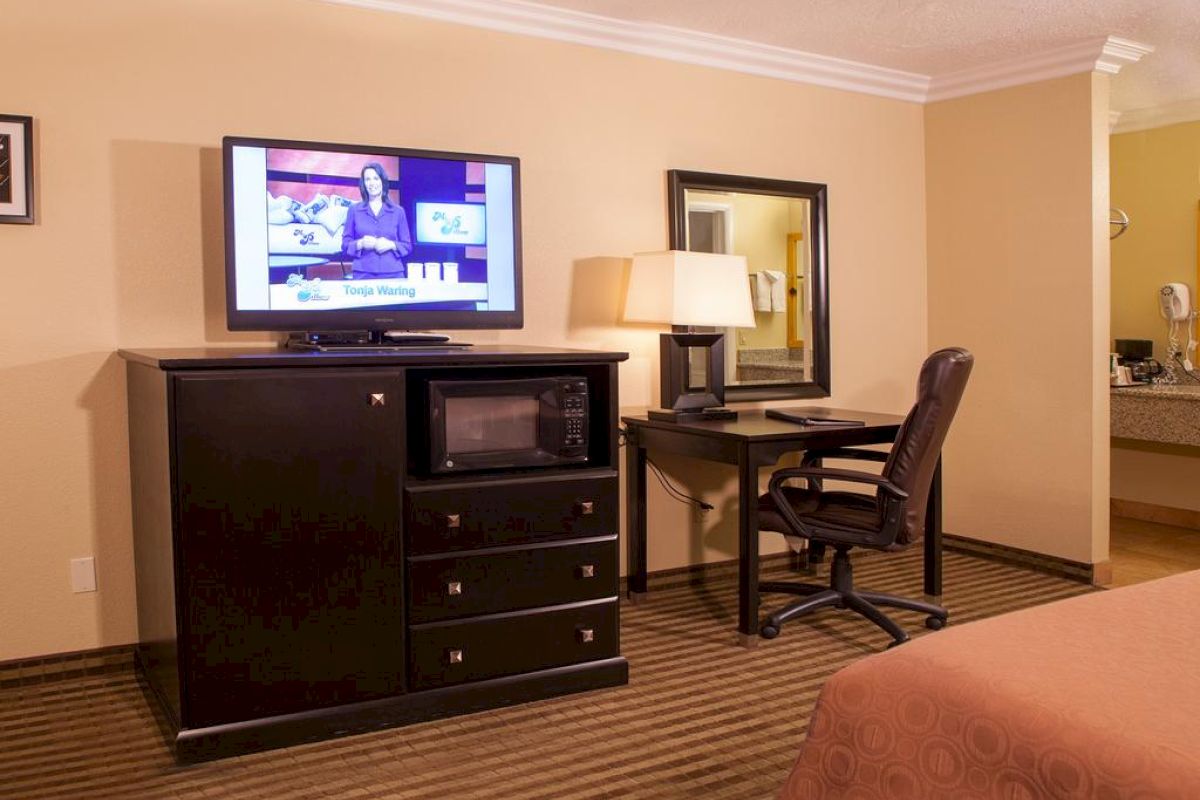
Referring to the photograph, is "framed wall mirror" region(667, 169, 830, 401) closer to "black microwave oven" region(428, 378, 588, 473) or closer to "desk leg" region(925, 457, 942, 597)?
"desk leg" region(925, 457, 942, 597)

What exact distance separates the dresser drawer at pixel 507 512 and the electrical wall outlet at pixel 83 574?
1111 mm

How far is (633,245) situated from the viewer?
4.13 metres

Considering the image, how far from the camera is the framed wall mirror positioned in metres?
4.27

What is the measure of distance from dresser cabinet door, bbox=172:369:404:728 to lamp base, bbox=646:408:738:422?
1.25 meters

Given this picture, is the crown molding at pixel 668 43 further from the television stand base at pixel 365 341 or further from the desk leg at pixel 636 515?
the desk leg at pixel 636 515

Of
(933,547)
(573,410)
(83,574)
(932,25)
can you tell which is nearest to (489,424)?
(573,410)

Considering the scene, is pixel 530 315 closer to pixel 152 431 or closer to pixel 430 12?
pixel 430 12

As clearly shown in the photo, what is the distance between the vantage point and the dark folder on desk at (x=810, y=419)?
12.1ft

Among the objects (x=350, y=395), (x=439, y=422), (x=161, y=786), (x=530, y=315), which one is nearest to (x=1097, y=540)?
(x=530, y=315)

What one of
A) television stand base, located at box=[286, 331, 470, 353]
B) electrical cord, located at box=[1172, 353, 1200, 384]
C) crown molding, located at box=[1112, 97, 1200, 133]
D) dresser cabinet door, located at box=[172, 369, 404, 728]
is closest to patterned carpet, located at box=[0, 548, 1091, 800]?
dresser cabinet door, located at box=[172, 369, 404, 728]

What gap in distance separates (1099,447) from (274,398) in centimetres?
338

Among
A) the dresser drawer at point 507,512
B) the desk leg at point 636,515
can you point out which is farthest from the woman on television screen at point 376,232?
the desk leg at point 636,515

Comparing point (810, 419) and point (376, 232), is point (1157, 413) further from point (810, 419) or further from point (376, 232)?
point (376, 232)

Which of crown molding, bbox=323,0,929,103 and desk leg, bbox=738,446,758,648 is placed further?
crown molding, bbox=323,0,929,103
